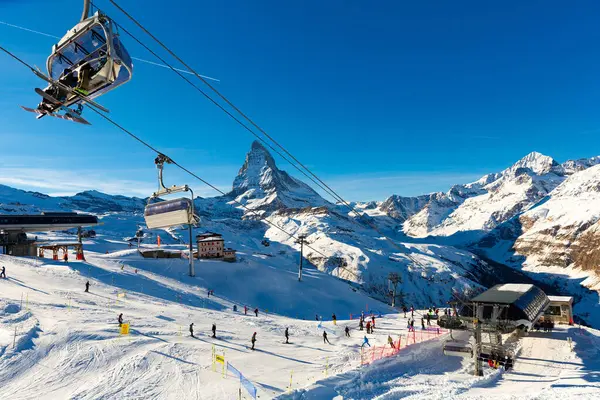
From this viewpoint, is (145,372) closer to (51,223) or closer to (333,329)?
(333,329)

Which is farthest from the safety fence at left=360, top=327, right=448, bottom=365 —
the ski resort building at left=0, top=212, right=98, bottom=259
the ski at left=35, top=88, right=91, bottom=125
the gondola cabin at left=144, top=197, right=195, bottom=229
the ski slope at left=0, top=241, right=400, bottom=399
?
the ski resort building at left=0, top=212, right=98, bottom=259

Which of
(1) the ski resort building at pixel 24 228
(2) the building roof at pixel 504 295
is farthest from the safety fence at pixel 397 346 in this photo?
(1) the ski resort building at pixel 24 228

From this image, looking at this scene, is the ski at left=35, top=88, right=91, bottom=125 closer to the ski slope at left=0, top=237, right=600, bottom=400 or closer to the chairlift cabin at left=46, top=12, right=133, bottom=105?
the chairlift cabin at left=46, top=12, right=133, bottom=105

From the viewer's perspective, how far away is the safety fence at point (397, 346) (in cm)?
2370

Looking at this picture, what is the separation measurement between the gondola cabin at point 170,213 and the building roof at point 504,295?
80.0 feet

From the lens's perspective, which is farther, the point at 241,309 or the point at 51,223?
the point at 51,223

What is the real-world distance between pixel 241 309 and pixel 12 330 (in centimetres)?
2597

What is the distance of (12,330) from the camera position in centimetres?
2223

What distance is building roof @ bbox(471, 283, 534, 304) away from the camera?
27.9 m

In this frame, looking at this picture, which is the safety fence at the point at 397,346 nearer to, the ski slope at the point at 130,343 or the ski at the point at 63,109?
the ski slope at the point at 130,343

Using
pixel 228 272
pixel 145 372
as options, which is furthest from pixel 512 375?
pixel 228 272

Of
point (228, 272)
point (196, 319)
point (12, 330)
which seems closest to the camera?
point (12, 330)

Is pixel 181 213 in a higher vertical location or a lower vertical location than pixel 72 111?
lower

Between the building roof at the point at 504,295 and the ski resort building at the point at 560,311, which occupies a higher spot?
the building roof at the point at 504,295
